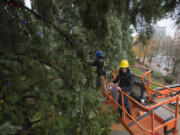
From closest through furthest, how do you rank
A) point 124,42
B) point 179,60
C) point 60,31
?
point 60,31 → point 124,42 → point 179,60

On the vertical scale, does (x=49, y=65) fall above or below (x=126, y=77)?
above

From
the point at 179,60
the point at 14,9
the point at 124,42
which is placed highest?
the point at 124,42

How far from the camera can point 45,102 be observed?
1.06 m

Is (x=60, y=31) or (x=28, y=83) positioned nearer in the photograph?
(x=28, y=83)

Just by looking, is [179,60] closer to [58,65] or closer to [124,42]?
[124,42]

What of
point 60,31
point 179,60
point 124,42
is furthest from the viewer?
point 179,60

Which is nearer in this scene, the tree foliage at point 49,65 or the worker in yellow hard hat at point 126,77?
the tree foliage at point 49,65

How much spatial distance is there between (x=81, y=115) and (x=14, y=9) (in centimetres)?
158

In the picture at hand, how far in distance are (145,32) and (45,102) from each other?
63.8 inches

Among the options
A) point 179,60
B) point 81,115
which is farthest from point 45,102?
point 179,60

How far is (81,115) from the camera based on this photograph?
1.34 m

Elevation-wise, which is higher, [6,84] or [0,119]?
[6,84]

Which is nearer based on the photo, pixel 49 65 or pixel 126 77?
pixel 49 65

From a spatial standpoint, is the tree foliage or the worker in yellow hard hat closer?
the tree foliage
